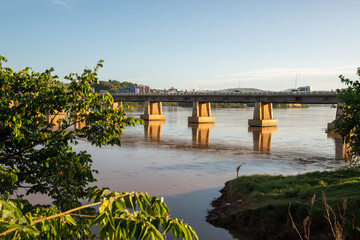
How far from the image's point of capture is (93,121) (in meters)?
12.2

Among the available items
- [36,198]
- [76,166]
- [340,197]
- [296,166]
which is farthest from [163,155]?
[76,166]

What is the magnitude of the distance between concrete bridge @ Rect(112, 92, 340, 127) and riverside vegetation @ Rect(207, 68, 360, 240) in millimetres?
62353

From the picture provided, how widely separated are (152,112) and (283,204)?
3841 inches

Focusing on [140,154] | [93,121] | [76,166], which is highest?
[93,121]

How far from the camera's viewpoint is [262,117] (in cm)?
9206

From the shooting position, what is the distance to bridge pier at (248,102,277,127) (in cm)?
9044

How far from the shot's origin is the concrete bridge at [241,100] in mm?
87525

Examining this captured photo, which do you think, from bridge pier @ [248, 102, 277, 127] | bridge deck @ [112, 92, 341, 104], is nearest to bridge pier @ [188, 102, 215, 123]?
bridge deck @ [112, 92, 341, 104]

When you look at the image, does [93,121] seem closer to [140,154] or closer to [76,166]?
[76,166]

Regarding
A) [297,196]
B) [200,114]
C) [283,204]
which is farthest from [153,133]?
[283,204]

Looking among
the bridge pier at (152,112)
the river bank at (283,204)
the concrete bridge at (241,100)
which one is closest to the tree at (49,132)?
the river bank at (283,204)

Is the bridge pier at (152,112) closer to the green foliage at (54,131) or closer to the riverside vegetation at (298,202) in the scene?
the riverside vegetation at (298,202)

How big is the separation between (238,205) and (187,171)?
13532mm

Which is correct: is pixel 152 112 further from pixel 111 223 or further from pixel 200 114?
pixel 111 223
